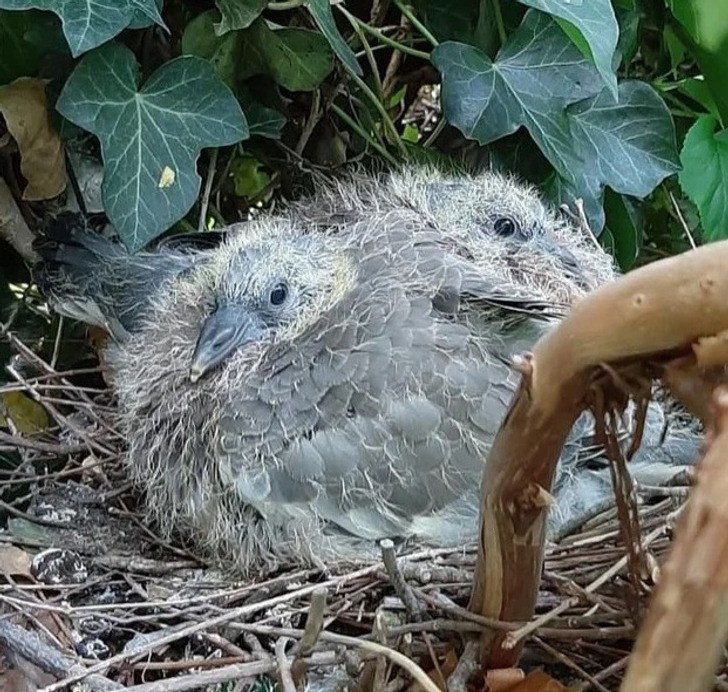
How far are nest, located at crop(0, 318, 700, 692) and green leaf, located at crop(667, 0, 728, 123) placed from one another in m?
0.62

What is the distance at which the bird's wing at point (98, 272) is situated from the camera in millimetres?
1326

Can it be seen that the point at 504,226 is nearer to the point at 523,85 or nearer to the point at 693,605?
the point at 523,85

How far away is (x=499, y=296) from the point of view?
105 centimetres

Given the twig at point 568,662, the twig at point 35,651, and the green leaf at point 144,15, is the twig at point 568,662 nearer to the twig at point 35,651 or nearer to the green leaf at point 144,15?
the twig at point 35,651

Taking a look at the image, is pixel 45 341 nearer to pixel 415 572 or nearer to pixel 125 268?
pixel 125 268

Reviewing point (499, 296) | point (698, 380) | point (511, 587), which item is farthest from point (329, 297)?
point (698, 380)

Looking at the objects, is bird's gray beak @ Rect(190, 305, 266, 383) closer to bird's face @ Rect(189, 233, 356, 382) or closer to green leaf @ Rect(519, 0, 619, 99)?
bird's face @ Rect(189, 233, 356, 382)

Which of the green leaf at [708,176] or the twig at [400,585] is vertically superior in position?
the green leaf at [708,176]

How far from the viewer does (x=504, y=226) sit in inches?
50.4

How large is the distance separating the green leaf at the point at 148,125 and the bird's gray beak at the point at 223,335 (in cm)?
14

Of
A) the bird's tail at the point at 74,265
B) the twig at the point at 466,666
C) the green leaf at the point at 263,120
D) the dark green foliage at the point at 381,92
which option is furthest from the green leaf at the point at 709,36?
the twig at the point at 466,666

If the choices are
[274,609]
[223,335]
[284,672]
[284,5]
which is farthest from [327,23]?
[284,672]

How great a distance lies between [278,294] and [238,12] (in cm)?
35

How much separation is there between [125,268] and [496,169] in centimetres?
47
